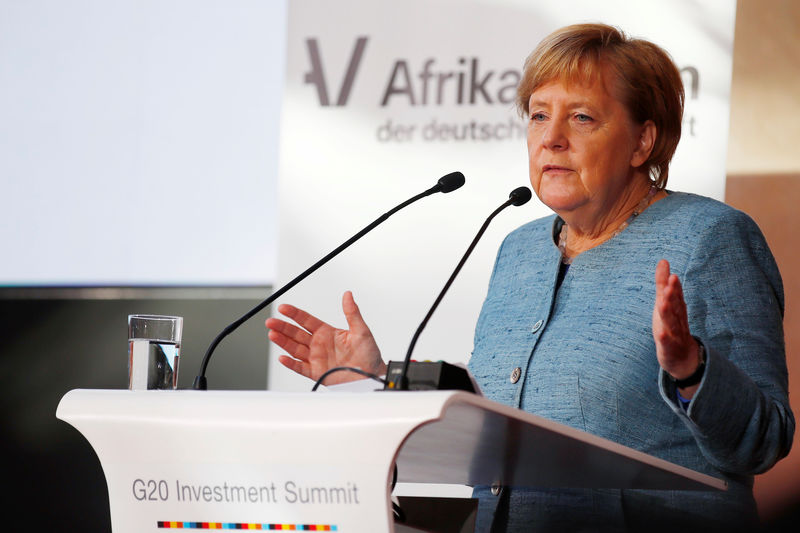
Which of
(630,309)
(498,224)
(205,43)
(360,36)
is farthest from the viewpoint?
(205,43)

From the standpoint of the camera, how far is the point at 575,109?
204 cm

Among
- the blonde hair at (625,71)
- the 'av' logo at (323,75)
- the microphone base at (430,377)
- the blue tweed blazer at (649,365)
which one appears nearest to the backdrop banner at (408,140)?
the 'av' logo at (323,75)

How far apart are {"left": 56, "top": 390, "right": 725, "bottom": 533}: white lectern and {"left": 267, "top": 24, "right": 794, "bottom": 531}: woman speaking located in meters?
0.37

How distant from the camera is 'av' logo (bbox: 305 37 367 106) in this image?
3408 mm

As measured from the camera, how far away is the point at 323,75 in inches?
136

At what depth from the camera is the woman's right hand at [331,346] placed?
173cm

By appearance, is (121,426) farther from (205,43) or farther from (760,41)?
(205,43)

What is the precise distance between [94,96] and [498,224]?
1.72 metres

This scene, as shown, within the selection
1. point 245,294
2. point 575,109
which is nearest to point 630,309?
point 575,109

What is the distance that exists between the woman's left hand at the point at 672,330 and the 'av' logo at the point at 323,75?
7.17 feet

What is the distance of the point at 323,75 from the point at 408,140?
0.41 metres

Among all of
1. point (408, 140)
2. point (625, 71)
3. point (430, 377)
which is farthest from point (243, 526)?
point (408, 140)

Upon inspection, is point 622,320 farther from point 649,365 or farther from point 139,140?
point 139,140

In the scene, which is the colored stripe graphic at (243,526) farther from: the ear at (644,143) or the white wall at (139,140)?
the white wall at (139,140)
